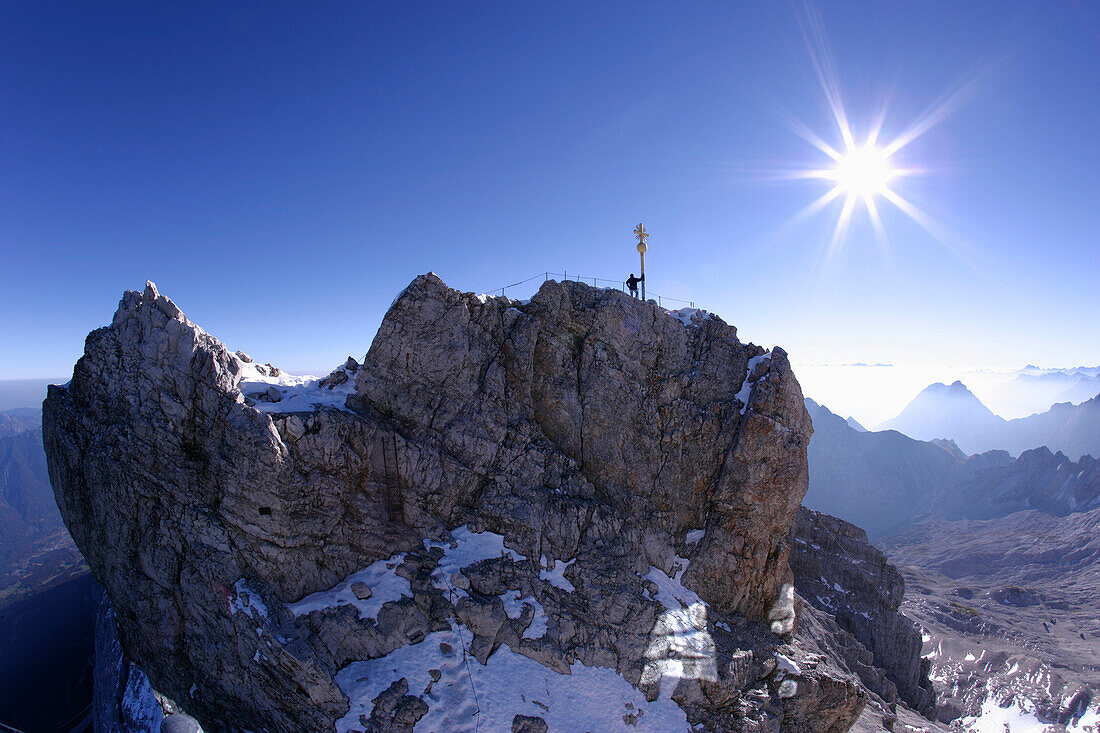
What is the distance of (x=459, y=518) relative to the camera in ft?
→ 85.7

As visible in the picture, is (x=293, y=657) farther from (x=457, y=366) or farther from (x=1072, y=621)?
(x=1072, y=621)

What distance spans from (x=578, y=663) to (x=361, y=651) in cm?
1052

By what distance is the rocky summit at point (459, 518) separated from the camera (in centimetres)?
2069

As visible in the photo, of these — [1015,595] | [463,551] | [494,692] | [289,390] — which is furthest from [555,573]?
[1015,595]

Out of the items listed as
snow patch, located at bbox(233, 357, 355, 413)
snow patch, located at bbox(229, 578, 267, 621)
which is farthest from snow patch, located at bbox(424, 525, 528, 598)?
snow patch, located at bbox(233, 357, 355, 413)

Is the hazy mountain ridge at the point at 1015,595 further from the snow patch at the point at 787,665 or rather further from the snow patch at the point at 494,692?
the snow patch at the point at 494,692

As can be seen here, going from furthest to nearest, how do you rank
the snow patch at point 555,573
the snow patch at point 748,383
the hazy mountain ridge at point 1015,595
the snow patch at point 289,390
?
the hazy mountain ridge at point 1015,595
the snow patch at point 748,383
the snow patch at point 555,573
the snow patch at point 289,390

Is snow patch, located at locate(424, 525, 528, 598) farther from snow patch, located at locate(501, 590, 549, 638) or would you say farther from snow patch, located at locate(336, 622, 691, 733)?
snow patch, located at locate(336, 622, 691, 733)

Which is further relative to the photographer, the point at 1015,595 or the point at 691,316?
the point at 1015,595

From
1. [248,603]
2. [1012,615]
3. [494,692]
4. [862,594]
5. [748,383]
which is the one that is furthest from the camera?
[1012,615]

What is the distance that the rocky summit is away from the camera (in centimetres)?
2069

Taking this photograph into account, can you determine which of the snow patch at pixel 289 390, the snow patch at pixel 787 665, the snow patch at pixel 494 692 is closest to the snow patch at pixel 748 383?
the snow patch at pixel 787 665

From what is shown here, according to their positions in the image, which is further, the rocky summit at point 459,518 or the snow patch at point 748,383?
the snow patch at point 748,383

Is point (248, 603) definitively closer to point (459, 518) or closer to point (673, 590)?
point (459, 518)
